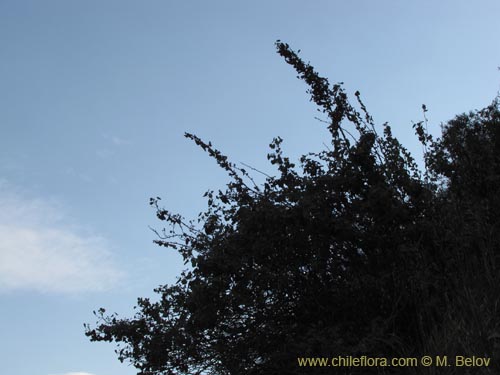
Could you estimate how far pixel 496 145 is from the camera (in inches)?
324

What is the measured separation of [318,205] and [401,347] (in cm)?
182

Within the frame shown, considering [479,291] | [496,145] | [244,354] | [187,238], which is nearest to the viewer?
[479,291]

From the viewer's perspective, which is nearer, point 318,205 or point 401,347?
point 401,347

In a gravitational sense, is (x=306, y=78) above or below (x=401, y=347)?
above

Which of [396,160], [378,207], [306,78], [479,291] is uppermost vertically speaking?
[306,78]

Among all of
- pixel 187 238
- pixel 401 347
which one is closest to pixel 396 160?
pixel 401 347

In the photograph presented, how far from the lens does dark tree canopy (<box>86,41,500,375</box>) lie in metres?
5.79

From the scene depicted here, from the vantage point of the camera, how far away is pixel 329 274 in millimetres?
6488

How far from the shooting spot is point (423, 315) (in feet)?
19.0

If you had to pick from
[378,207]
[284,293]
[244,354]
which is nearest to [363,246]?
[378,207]

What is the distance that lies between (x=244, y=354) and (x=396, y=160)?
10.1ft

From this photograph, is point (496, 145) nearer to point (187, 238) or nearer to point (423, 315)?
point (423, 315)

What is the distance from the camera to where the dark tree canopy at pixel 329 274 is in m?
5.79

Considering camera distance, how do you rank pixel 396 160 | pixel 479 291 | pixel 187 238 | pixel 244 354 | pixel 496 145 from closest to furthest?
pixel 479 291 → pixel 244 354 → pixel 396 160 → pixel 187 238 → pixel 496 145
